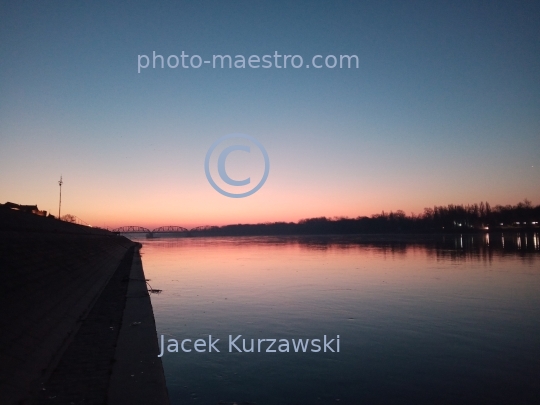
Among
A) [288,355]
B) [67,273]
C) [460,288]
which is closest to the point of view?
[288,355]

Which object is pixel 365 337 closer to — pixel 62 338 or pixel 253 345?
pixel 253 345

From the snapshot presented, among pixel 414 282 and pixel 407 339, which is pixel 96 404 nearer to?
pixel 407 339

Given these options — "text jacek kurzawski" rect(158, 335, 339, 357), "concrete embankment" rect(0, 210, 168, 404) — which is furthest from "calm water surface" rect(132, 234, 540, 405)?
"concrete embankment" rect(0, 210, 168, 404)

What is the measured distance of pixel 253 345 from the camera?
1302 cm

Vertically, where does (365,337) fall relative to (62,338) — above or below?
below

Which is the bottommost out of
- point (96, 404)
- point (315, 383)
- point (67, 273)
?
point (315, 383)

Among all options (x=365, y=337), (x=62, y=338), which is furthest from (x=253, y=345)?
(x=62, y=338)

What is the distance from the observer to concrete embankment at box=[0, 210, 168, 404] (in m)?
7.64

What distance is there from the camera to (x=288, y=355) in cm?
1209

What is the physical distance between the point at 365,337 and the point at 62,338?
349 inches

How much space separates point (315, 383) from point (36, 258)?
10.4m

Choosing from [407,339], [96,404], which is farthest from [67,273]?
[407,339]

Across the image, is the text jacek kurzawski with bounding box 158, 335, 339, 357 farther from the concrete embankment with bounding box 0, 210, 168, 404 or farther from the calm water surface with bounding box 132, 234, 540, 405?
the concrete embankment with bounding box 0, 210, 168, 404

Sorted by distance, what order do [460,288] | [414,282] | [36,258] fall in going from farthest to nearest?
[414,282] → [460,288] → [36,258]
